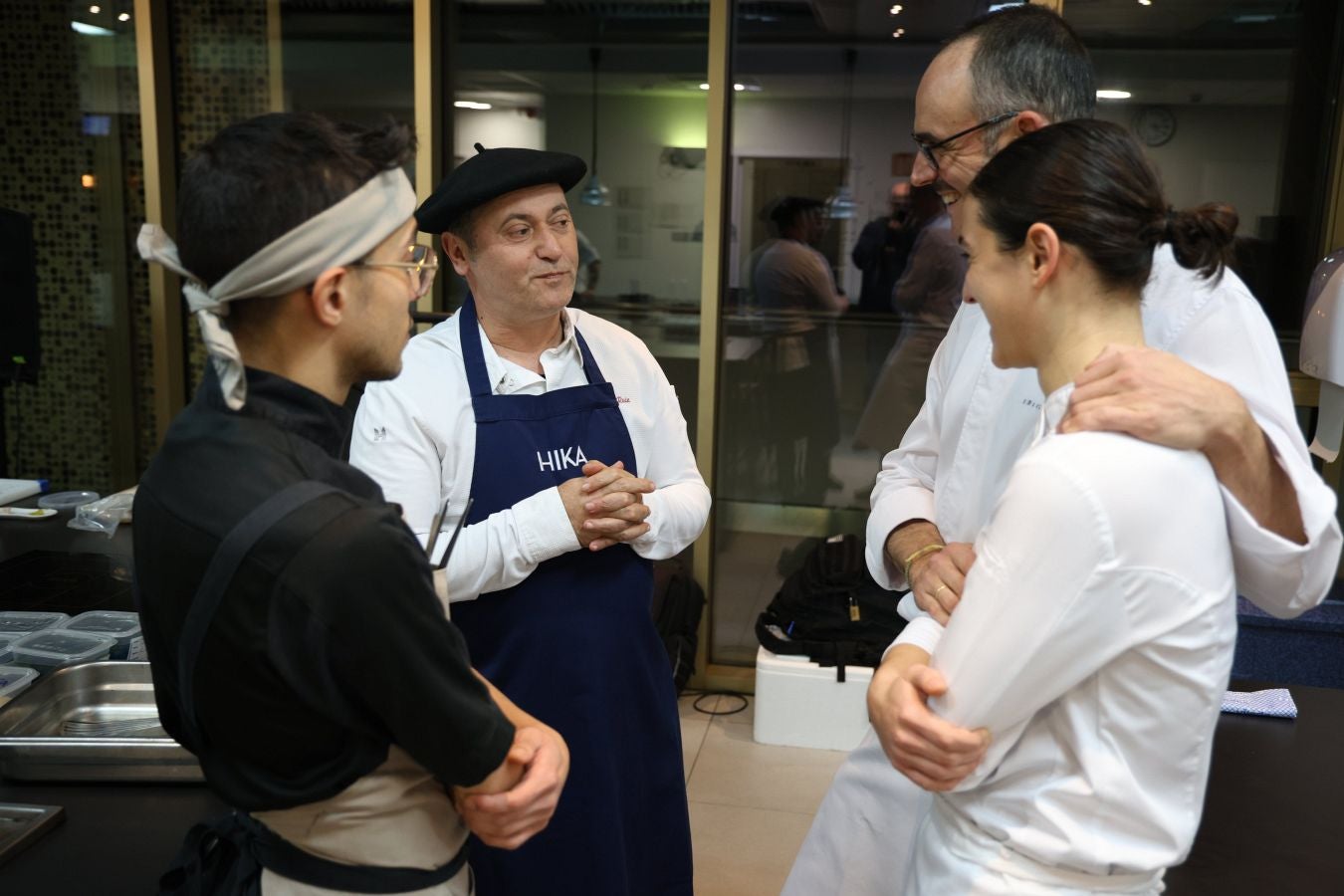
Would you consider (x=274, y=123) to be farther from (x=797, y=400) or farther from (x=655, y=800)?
(x=797, y=400)

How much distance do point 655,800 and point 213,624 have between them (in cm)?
120

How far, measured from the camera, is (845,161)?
400 centimetres

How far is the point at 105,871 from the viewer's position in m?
1.37

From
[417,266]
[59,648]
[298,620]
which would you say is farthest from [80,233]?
[298,620]

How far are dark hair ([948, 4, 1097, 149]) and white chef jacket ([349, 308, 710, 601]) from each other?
0.84 m

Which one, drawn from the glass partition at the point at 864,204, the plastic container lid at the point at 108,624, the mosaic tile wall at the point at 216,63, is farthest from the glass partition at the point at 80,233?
the plastic container lid at the point at 108,624

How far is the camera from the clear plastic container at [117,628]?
2.03 metres

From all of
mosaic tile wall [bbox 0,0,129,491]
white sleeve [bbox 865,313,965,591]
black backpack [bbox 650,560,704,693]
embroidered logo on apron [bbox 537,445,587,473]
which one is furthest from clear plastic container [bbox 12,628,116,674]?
mosaic tile wall [bbox 0,0,129,491]

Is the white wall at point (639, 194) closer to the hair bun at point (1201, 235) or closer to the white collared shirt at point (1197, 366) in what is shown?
the white collared shirt at point (1197, 366)

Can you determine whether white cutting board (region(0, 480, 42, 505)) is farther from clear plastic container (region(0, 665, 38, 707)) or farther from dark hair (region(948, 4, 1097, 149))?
dark hair (region(948, 4, 1097, 149))

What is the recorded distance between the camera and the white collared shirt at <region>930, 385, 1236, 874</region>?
105 centimetres

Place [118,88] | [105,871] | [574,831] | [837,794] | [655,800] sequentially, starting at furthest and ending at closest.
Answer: [118,88]
[655,800]
[574,831]
[837,794]
[105,871]

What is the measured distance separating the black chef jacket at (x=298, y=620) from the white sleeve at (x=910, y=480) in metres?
0.82

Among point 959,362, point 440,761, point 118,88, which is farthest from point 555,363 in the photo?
point 118,88
